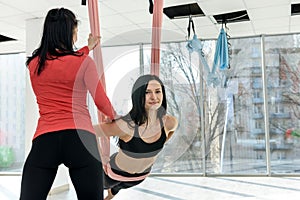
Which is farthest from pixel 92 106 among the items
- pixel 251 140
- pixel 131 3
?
pixel 251 140

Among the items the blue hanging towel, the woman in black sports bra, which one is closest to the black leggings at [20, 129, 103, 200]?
the woman in black sports bra

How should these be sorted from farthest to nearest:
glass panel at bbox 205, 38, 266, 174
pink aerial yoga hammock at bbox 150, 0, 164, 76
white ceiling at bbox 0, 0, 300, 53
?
glass panel at bbox 205, 38, 266, 174 → white ceiling at bbox 0, 0, 300, 53 → pink aerial yoga hammock at bbox 150, 0, 164, 76

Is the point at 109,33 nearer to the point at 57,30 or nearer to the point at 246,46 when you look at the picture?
the point at 246,46

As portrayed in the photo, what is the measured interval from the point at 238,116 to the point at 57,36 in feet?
14.0

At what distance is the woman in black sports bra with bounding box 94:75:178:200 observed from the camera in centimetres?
136

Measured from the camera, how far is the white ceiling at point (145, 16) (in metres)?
3.52

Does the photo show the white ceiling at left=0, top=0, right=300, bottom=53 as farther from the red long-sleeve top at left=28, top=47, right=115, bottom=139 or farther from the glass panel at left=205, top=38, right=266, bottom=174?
the red long-sleeve top at left=28, top=47, right=115, bottom=139

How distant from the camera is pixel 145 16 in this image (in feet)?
12.8

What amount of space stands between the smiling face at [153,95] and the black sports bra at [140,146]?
107 mm

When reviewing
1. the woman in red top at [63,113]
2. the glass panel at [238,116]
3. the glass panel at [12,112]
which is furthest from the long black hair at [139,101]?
the glass panel at [12,112]

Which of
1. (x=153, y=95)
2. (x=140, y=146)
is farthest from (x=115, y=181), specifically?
(x=153, y=95)

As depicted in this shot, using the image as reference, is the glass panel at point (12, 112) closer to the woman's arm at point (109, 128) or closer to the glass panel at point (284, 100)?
the glass panel at point (284, 100)

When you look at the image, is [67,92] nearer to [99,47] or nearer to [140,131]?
[99,47]

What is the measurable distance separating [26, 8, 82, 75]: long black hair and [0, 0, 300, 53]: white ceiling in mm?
1842
